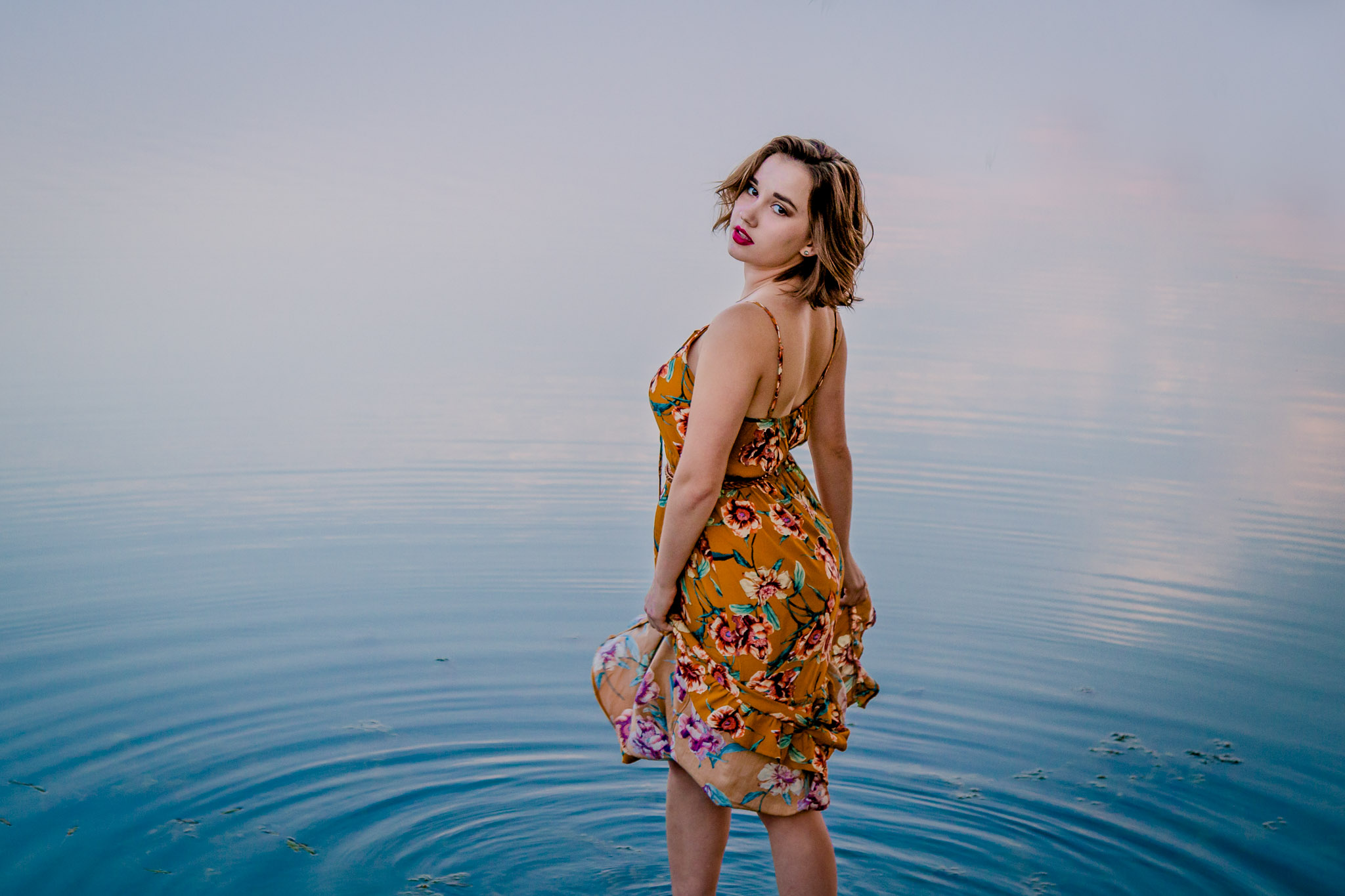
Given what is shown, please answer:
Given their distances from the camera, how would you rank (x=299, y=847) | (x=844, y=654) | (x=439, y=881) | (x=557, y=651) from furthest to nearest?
(x=557, y=651)
(x=299, y=847)
(x=439, y=881)
(x=844, y=654)

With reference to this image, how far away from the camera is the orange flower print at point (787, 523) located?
2.18 m

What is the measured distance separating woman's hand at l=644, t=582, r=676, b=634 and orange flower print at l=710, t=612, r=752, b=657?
3.6 inches

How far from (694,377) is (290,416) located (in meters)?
6.42

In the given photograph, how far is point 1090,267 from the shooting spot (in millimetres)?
17188

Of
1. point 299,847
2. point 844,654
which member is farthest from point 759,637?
point 299,847

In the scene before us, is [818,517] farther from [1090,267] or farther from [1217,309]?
[1090,267]

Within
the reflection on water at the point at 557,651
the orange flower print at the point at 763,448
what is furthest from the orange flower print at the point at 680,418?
the reflection on water at the point at 557,651

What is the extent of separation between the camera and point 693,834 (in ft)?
7.43

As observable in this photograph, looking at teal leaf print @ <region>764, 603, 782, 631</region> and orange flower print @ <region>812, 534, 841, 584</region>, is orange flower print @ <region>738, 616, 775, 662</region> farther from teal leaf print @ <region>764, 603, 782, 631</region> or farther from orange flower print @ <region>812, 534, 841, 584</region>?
orange flower print @ <region>812, 534, 841, 584</region>

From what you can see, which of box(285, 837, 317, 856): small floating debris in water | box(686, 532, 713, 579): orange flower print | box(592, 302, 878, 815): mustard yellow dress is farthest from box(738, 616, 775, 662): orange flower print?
box(285, 837, 317, 856): small floating debris in water

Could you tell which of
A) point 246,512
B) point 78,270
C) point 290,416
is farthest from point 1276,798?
point 78,270

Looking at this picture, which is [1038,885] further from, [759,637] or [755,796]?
[759,637]

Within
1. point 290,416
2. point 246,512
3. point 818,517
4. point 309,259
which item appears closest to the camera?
point 818,517

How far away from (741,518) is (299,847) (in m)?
1.29
